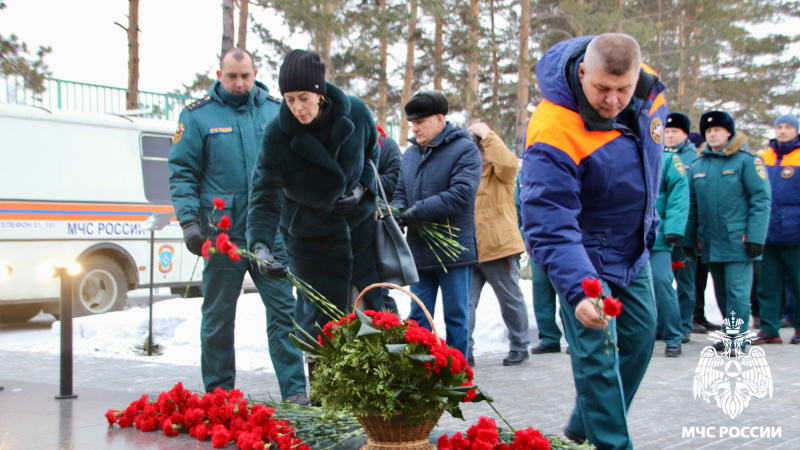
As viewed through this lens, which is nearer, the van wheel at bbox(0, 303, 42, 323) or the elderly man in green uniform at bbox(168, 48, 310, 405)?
the elderly man in green uniform at bbox(168, 48, 310, 405)

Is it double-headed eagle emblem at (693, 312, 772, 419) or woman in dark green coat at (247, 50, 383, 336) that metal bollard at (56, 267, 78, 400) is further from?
double-headed eagle emblem at (693, 312, 772, 419)

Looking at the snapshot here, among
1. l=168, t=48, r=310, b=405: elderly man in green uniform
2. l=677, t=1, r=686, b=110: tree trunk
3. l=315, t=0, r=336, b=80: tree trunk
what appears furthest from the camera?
l=677, t=1, r=686, b=110: tree trunk

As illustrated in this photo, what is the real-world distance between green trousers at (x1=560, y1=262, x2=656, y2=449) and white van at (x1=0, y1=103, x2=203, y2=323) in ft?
24.7

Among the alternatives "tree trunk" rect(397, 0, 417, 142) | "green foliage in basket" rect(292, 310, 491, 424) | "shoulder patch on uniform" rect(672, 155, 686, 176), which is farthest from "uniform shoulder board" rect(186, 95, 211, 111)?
"tree trunk" rect(397, 0, 417, 142)

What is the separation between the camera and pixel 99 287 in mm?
12625

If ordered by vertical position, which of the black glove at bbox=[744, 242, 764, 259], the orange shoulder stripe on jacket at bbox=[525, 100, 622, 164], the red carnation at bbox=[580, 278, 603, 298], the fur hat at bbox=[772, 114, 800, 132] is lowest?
the red carnation at bbox=[580, 278, 603, 298]

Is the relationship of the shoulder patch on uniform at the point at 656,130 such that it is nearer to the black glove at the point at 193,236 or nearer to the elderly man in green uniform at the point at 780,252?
the black glove at the point at 193,236

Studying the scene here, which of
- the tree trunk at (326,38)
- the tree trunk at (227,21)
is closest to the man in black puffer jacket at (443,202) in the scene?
the tree trunk at (227,21)

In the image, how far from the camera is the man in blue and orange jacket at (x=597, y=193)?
10.7 ft

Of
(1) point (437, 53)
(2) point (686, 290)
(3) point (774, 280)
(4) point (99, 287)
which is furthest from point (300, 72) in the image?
(1) point (437, 53)

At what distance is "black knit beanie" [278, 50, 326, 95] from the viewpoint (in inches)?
173

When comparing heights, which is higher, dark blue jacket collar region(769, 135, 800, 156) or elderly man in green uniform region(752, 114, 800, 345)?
dark blue jacket collar region(769, 135, 800, 156)

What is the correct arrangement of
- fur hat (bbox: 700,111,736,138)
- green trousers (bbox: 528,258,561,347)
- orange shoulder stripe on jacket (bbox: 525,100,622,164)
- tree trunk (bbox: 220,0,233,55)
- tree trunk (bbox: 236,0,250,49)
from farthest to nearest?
tree trunk (bbox: 236,0,250,49) < tree trunk (bbox: 220,0,233,55) < green trousers (bbox: 528,258,561,347) < fur hat (bbox: 700,111,736,138) < orange shoulder stripe on jacket (bbox: 525,100,622,164)

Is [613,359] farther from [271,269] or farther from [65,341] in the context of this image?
[65,341]
